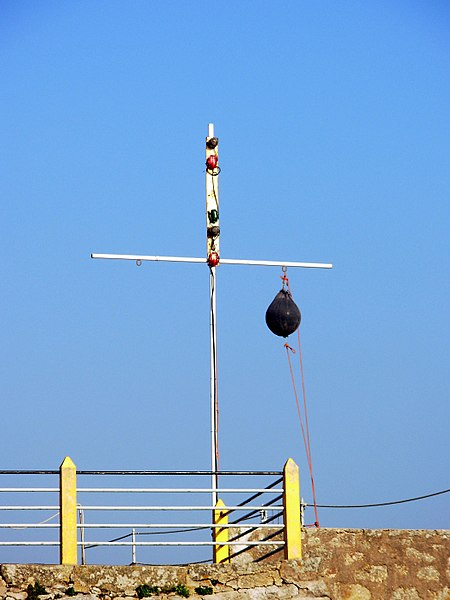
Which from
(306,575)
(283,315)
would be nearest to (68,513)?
(306,575)

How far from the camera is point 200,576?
15.7 meters

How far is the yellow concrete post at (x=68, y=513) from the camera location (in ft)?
50.6

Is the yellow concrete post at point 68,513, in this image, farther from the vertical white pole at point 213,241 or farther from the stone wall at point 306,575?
the vertical white pole at point 213,241

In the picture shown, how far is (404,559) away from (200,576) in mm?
2637

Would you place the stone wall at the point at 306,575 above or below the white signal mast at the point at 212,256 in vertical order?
below

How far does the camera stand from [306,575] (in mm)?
16016

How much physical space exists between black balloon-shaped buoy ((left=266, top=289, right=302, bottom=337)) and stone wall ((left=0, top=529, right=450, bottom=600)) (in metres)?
4.03

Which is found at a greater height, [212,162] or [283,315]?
[212,162]

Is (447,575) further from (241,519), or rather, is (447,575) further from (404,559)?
(241,519)

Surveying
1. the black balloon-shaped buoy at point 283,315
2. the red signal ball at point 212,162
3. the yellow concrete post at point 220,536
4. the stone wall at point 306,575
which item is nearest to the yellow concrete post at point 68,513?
the stone wall at point 306,575

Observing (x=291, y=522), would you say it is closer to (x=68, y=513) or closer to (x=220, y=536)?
(x=220, y=536)

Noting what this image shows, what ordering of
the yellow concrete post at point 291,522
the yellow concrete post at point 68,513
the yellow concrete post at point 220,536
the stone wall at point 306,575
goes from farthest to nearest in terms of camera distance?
1. the yellow concrete post at point 220,536
2. the yellow concrete post at point 291,522
3. the yellow concrete post at point 68,513
4. the stone wall at point 306,575

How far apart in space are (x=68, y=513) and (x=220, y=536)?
126 inches

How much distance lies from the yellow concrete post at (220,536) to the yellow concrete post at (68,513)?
2.50 m
